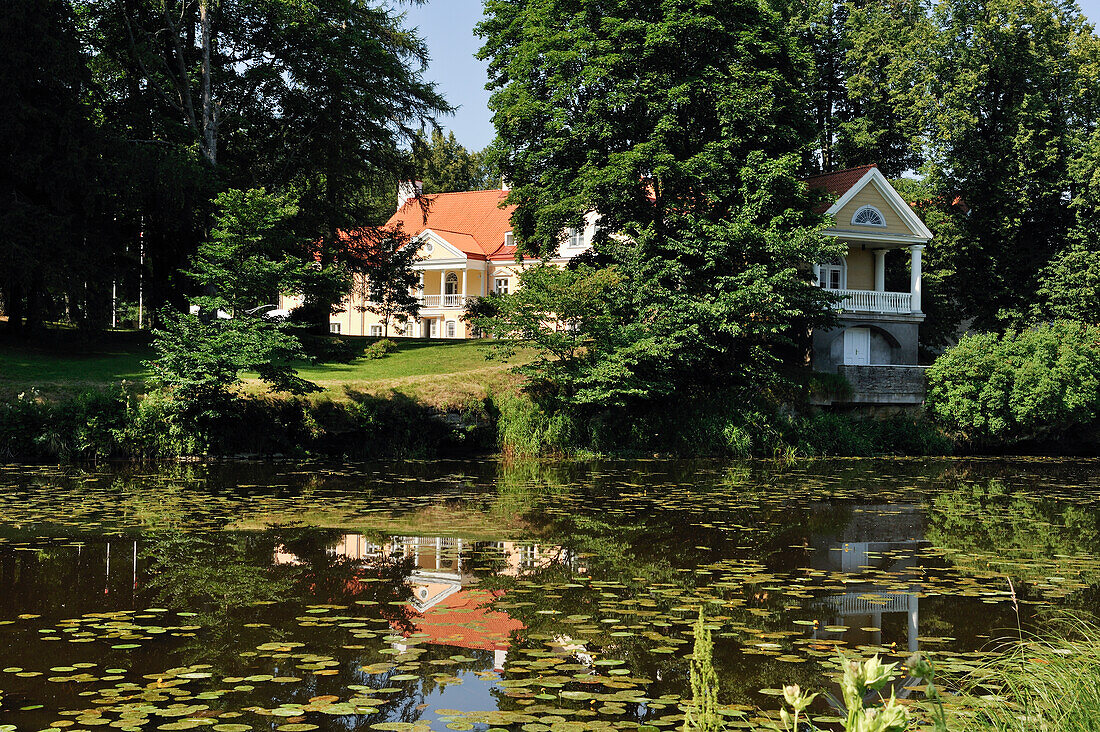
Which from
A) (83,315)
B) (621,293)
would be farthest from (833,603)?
(83,315)

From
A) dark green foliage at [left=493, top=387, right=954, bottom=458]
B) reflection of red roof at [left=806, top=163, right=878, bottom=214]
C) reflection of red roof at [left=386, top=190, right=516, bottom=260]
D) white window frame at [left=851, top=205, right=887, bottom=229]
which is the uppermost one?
reflection of red roof at [left=386, top=190, right=516, bottom=260]

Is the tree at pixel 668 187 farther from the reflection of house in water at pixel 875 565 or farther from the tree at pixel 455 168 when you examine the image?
the tree at pixel 455 168

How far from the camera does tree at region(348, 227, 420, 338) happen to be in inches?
1455

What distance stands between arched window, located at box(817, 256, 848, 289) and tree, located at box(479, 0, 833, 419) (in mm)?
7183

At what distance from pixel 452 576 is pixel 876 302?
31.3m

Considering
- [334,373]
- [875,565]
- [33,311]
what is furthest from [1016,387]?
[33,311]

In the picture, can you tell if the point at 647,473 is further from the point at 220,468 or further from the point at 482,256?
the point at 482,256

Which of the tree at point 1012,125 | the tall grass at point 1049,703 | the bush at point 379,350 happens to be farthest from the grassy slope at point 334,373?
the tree at point 1012,125

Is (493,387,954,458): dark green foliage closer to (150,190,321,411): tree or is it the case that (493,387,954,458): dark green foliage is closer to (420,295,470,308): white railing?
(150,190,321,411): tree

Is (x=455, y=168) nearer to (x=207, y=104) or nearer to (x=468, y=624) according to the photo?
(x=207, y=104)

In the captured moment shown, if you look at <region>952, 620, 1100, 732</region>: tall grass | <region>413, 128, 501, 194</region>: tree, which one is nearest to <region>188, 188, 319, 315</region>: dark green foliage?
<region>952, 620, 1100, 732</region>: tall grass

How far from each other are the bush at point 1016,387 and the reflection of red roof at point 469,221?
1262 inches

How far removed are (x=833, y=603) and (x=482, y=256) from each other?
167ft

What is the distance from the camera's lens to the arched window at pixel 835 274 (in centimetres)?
3872
